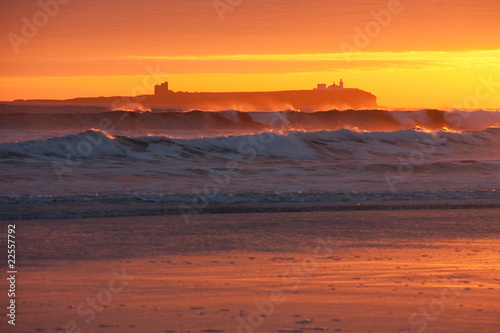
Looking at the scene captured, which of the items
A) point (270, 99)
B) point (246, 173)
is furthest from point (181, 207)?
point (270, 99)

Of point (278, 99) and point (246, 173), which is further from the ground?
point (278, 99)

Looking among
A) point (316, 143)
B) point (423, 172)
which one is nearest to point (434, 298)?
point (423, 172)

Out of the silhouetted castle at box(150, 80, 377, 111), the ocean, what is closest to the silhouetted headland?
the silhouetted castle at box(150, 80, 377, 111)

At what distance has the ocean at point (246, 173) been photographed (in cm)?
1163

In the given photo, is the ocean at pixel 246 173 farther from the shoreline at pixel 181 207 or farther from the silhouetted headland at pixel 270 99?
the silhouetted headland at pixel 270 99

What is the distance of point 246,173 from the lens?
55.1ft

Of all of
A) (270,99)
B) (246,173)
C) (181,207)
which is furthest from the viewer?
(270,99)

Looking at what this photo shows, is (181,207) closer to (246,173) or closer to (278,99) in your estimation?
(246,173)

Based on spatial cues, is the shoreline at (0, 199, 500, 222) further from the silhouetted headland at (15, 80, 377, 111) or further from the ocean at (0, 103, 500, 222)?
the silhouetted headland at (15, 80, 377, 111)

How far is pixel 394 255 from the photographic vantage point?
7328 mm

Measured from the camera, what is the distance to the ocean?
38.2 feet

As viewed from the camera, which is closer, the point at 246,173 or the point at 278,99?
the point at 246,173

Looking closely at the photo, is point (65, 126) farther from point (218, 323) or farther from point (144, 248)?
point (218, 323)

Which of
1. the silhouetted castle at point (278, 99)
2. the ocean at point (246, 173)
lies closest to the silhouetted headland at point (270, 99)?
the silhouetted castle at point (278, 99)
